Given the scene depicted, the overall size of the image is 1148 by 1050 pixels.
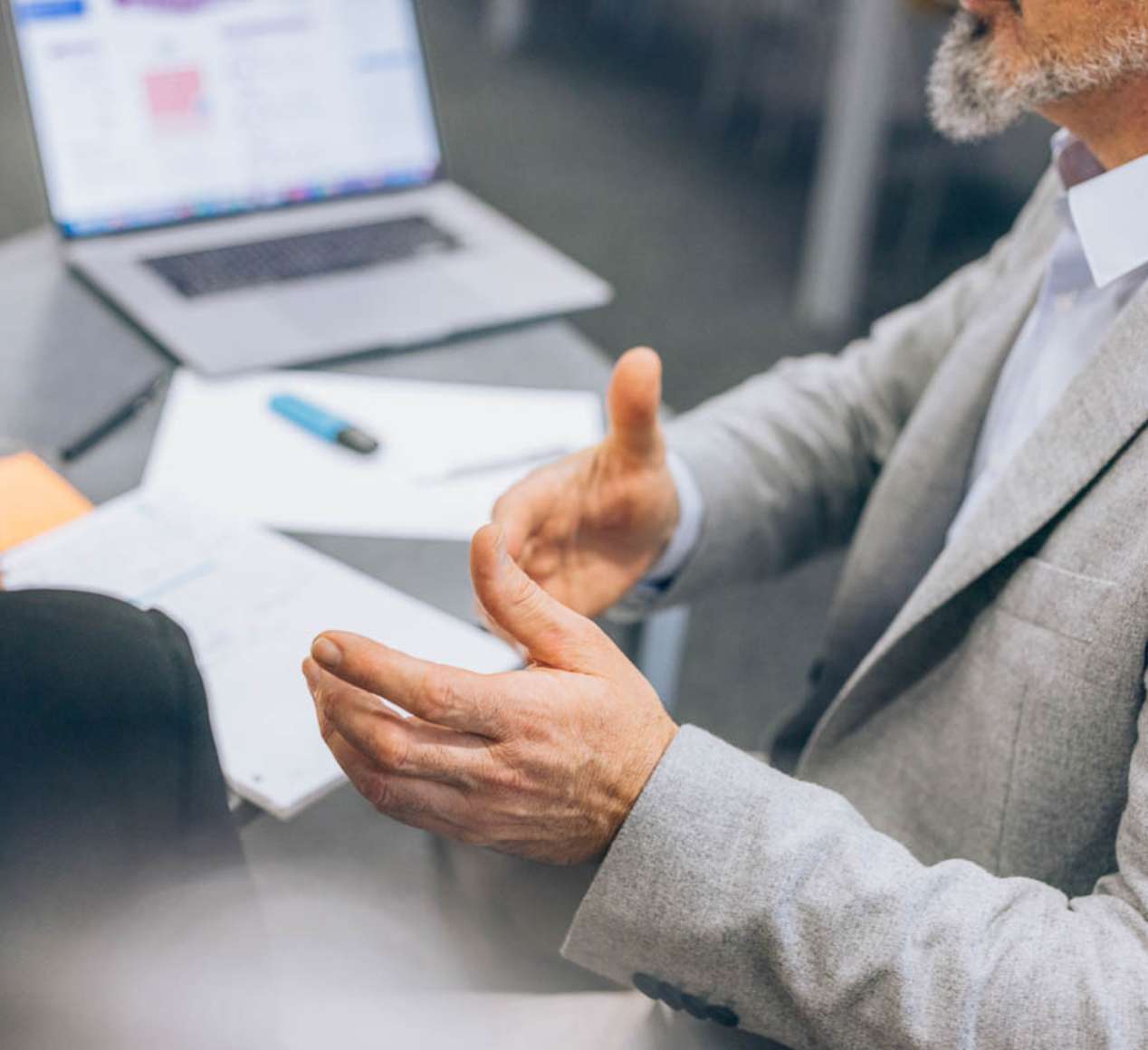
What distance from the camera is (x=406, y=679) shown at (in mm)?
601

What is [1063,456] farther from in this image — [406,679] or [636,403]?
[406,679]

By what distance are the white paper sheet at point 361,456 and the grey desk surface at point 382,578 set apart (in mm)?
26

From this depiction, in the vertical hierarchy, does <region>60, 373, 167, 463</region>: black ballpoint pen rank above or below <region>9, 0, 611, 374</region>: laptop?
below

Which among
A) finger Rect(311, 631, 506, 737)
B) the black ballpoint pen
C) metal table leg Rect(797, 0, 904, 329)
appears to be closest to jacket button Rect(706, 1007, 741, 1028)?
finger Rect(311, 631, 506, 737)

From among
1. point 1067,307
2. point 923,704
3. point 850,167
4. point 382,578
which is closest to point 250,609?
point 382,578

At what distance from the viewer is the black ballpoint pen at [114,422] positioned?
1.04 m

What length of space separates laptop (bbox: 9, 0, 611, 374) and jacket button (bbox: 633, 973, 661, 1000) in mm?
688

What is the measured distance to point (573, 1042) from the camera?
0.71 meters

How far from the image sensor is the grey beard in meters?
0.78

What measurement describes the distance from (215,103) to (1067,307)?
84 cm

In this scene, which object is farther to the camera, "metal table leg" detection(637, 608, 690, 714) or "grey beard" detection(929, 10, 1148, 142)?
"metal table leg" detection(637, 608, 690, 714)

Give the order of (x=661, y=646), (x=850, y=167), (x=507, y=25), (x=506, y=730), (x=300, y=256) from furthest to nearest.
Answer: (x=507, y=25), (x=850, y=167), (x=300, y=256), (x=661, y=646), (x=506, y=730)

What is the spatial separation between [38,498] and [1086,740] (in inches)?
28.7

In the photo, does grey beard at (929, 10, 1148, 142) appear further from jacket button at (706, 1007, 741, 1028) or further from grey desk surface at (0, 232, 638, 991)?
jacket button at (706, 1007, 741, 1028)
